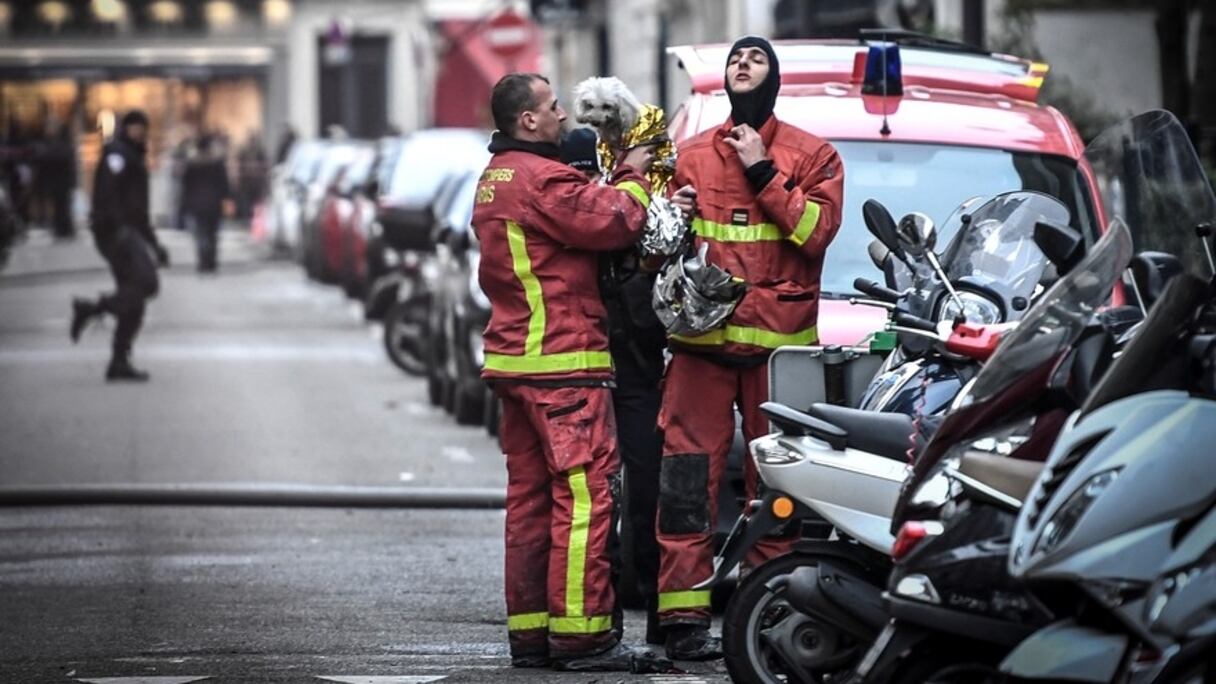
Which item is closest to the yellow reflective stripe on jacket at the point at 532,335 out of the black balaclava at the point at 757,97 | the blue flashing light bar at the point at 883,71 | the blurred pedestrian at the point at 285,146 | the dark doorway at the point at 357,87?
the black balaclava at the point at 757,97

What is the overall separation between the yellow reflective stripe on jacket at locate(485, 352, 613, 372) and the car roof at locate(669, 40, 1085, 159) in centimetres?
203

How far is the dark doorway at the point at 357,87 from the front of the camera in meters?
68.1

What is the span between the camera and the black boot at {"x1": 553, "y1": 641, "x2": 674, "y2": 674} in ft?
27.2

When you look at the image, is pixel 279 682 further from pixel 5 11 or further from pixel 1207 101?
pixel 5 11

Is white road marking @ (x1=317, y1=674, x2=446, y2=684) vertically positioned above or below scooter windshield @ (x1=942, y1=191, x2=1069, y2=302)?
below

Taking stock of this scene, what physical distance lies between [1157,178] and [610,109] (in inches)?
86.6

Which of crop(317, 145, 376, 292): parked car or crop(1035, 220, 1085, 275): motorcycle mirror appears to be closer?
crop(1035, 220, 1085, 275): motorcycle mirror

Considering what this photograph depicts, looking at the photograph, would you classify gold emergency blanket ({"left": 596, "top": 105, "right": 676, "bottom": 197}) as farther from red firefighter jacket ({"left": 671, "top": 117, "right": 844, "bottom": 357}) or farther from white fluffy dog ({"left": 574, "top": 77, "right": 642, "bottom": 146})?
red firefighter jacket ({"left": 671, "top": 117, "right": 844, "bottom": 357})

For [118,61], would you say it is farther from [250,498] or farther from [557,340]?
[557,340]

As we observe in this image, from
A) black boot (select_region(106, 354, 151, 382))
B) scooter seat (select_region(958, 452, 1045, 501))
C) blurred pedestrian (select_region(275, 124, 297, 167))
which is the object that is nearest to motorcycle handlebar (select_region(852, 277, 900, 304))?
scooter seat (select_region(958, 452, 1045, 501))

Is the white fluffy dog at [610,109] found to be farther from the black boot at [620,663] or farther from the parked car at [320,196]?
the parked car at [320,196]

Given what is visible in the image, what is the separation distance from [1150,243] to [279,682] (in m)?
2.87

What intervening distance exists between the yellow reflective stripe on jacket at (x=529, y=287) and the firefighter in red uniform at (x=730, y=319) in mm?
481

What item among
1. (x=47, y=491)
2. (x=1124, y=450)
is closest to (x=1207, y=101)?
(x=47, y=491)
